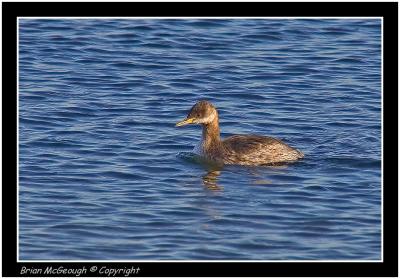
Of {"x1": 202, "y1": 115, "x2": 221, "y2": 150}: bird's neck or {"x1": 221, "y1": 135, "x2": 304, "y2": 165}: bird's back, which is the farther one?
{"x1": 202, "y1": 115, "x2": 221, "y2": 150}: bird's neck

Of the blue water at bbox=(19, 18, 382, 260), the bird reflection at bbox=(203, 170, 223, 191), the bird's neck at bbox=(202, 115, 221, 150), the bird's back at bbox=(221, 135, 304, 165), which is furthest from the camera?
the bird's neck at bbox=(202, 115, 221, 150)

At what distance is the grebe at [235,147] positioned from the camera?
18734mm

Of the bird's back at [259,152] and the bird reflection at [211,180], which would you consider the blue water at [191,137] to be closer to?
the bird reflection at [211,180]

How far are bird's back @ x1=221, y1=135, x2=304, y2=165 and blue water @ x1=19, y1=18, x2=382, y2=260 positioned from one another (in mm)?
202

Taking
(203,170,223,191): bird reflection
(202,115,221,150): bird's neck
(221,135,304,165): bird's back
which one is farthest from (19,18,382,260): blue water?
(202,115,221,150): bird's neck

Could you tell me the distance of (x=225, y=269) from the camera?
13.9 m

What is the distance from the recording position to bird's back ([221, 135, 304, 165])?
1872 cm

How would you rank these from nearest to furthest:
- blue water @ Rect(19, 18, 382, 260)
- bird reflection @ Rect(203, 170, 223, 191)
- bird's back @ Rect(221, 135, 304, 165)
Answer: blue water @ Rect(19, 18, 382, 260) → bird reflection @ Rect(203, 170, 223, 191) → bird's back @ Rect(221, 135, 304, 165)

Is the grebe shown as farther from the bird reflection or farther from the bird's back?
the bird reflection

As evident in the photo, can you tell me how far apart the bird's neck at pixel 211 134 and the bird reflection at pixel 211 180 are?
821 millimetres

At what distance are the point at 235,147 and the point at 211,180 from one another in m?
1.13

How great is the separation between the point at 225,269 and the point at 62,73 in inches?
439
